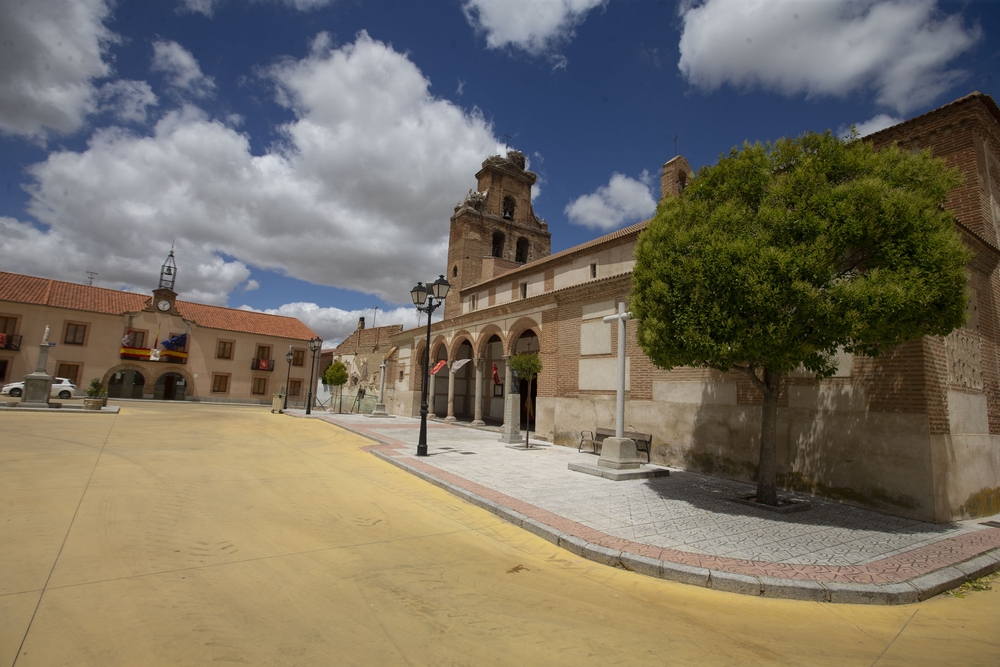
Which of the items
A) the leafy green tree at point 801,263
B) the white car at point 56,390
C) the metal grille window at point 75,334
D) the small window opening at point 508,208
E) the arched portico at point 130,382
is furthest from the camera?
the arched portico at point 130,382

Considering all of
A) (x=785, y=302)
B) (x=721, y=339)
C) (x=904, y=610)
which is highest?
(x=785, y=302)

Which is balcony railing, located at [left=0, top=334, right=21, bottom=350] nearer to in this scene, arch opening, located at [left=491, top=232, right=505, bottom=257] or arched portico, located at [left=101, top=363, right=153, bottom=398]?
arched portico, located at [left=101, top=363, right=153, bottom=398]

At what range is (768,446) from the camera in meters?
7.26

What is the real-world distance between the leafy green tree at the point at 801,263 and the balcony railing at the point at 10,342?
41017 mm

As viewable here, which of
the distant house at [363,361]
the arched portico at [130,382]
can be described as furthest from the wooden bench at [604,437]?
the arched portico at [130,382]

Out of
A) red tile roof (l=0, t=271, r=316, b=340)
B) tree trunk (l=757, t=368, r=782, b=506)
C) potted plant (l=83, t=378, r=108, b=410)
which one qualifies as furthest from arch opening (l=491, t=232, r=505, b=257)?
tree trunk (l=757, t=368, r=782, b=506)

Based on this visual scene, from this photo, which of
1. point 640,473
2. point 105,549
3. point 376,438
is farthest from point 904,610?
point 376,438

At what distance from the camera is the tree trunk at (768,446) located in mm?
7133

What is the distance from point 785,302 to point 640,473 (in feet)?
14.8

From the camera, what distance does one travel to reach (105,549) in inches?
166

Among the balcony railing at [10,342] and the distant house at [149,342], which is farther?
the distant house at [149,342]

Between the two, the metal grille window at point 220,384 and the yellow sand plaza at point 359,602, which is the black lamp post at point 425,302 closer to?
the yellow sand plaza at point 359,602

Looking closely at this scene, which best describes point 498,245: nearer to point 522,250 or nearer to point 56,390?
point 522,250

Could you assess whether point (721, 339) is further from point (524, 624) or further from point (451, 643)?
point (451, 643)
